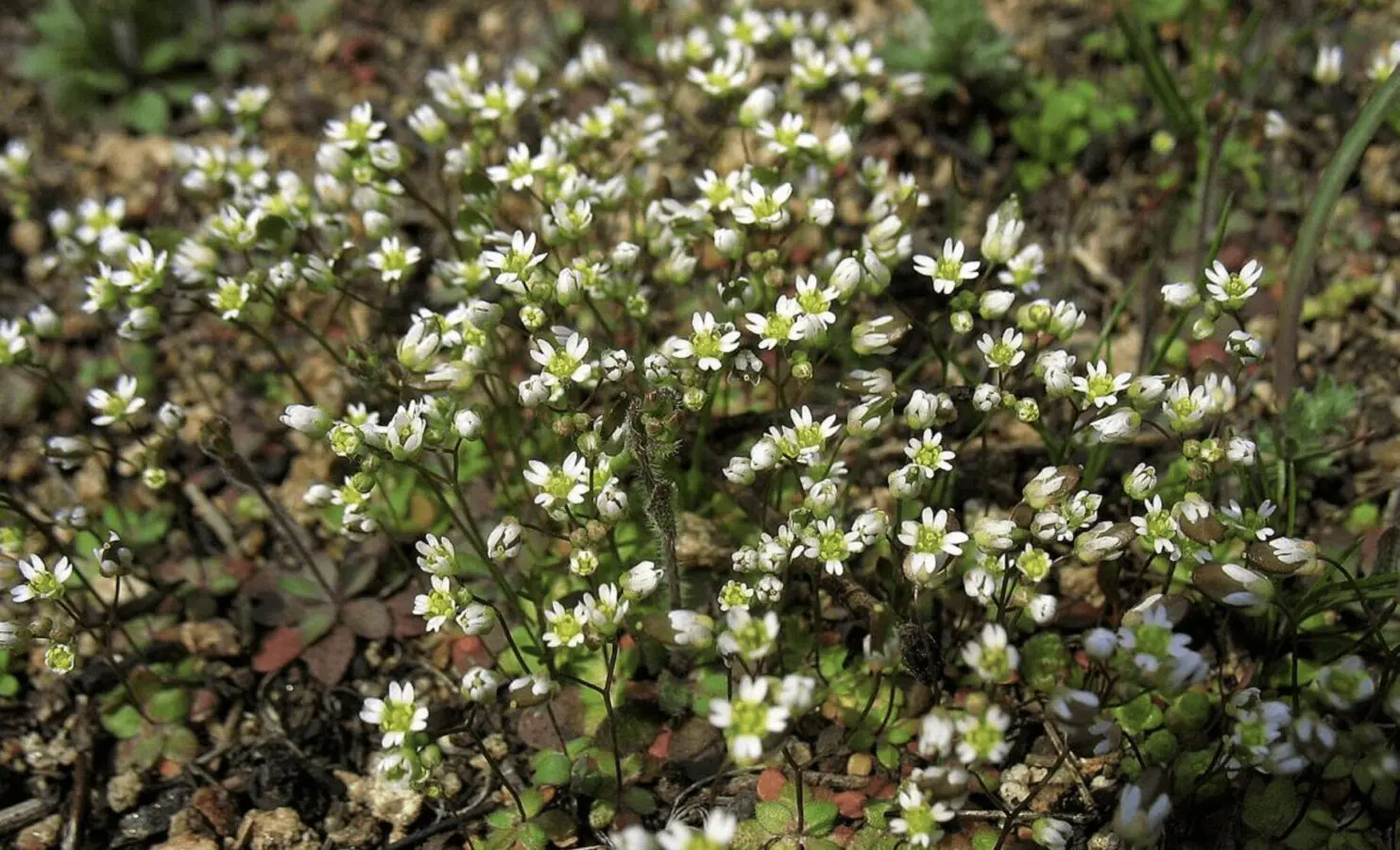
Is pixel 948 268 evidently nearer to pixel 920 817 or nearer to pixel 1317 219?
pixel 1317 219

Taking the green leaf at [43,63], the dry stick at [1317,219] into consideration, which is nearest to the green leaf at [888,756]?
the dry stick at [1317,219]

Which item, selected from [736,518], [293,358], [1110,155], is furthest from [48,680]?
[1110,155]

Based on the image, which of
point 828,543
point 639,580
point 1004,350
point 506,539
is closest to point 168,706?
point 506,539

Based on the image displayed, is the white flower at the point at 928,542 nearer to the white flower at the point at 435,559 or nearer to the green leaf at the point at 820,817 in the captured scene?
the green leaf at the point at 820,817

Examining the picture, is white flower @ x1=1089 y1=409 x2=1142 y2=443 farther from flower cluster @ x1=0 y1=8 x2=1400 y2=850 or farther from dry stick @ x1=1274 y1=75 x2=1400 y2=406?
dry stick @ x1=1274 y1=75 x2=1400 y2=406

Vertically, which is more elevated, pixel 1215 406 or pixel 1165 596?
pixel 1215 406

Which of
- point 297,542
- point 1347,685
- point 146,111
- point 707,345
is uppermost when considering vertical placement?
point 146,111

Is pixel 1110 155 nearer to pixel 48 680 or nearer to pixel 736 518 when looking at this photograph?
pixel 736 518
